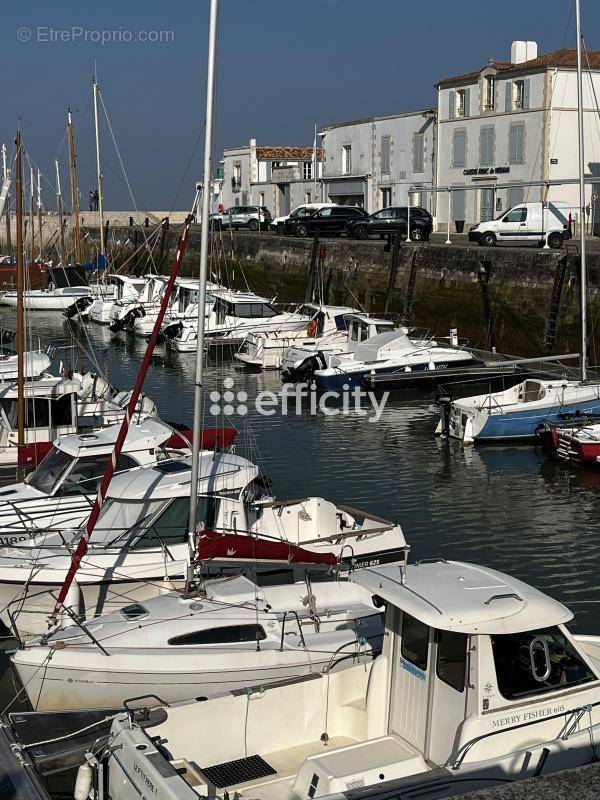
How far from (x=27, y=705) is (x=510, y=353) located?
23459 mm

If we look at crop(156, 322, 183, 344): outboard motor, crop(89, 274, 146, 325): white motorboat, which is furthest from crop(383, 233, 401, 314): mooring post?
crop(89, 274, 146, 325): white motorboat

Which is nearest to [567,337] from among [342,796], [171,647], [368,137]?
[171,647]

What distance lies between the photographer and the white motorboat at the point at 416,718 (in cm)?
740

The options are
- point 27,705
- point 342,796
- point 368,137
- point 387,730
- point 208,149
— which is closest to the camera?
point 342,796

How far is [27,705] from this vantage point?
11.0 metres

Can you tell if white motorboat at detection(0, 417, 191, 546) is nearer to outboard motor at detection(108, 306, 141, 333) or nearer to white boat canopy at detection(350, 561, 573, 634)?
white boat canopy at detection(350, 561, 573, 634)

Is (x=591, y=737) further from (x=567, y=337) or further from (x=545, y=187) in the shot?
(x=545, y=187)

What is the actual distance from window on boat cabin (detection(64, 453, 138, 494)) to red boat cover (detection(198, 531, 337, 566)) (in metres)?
2.79

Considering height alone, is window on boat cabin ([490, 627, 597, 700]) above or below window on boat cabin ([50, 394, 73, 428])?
below

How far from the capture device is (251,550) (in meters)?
12.7

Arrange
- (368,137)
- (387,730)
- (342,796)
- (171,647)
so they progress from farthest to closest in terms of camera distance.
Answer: (368,137) → (171,647) → (387,730) → (342,796)

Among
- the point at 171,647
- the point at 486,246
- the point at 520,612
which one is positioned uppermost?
the point at 486,246

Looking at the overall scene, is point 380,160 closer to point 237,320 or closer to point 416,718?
point 237,320

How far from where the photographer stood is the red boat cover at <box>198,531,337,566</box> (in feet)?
40.8
